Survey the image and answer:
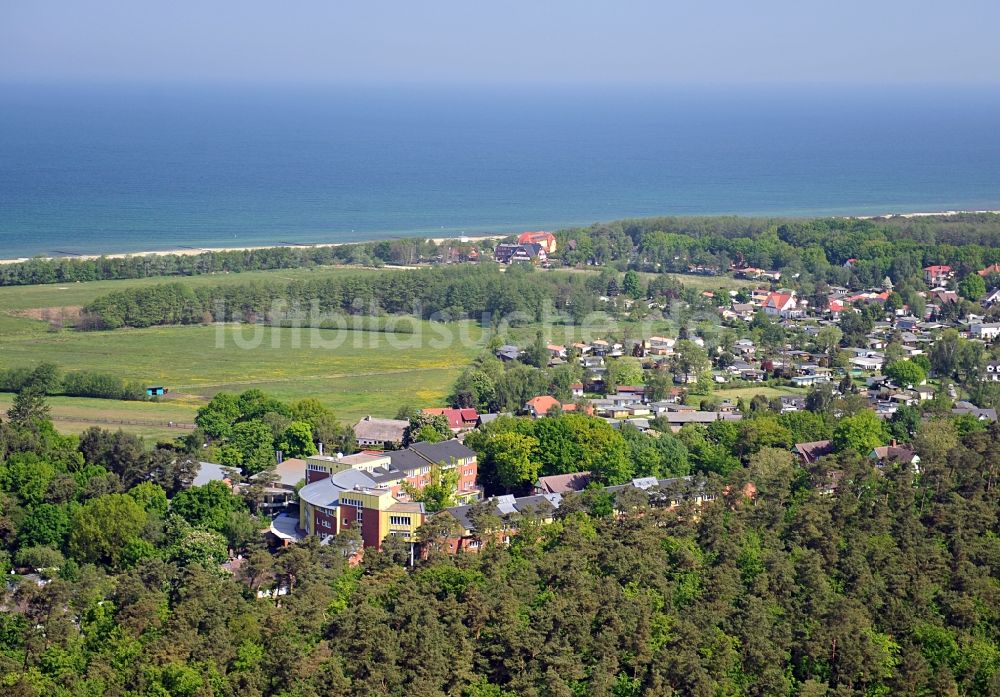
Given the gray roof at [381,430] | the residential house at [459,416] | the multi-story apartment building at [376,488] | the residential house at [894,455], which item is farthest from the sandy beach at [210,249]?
the residential house at [894,455]

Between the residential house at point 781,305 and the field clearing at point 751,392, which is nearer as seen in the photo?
the field clearing at point 751,392

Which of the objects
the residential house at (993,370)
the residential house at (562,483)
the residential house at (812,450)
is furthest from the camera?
the residential house at (993,370)

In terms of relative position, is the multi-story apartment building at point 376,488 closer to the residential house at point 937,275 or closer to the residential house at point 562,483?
the residential house at point 562,483

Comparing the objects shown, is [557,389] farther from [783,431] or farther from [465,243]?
[465,243]

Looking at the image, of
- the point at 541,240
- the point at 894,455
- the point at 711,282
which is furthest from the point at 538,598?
the point at 541,240

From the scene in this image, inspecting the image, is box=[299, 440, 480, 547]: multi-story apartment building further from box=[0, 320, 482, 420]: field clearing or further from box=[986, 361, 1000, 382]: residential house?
box=[986, 361, 1000, 382]: residential house

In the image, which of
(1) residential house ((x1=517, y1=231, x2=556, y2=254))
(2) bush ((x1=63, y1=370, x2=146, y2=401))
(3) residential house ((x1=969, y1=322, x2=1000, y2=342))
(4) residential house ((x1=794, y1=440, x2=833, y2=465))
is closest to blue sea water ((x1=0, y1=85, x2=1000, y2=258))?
(1) residential house ((x1=517, y1=231, x2=556, y2=254))
